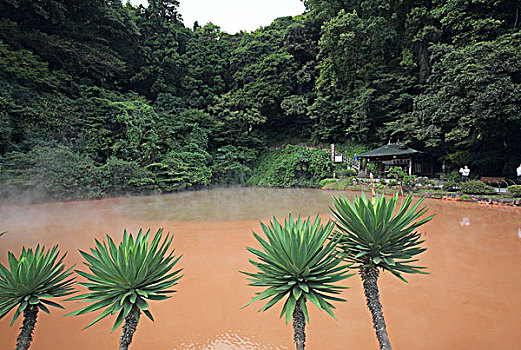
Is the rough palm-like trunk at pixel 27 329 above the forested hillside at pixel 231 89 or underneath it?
underneath

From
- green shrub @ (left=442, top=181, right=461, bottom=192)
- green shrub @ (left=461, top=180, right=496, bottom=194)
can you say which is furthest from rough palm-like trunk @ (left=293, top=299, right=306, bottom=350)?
green shrub @ (left=442, top=181, right=461, bottom=192)

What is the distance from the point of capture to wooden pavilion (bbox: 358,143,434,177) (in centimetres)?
1462

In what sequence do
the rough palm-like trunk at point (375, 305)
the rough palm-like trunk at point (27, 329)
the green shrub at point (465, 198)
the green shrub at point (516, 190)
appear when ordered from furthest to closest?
1. the green shrub at point (465, 198)
2. the green shrub at point (516, 190)
3. the rough palm-like trunk at point (375, 305)
4. the rough palm-like trunk at point (27, 329)

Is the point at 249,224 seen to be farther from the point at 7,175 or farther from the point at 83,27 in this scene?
the point at 83,27

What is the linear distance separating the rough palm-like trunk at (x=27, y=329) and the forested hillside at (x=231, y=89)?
36.3 ft

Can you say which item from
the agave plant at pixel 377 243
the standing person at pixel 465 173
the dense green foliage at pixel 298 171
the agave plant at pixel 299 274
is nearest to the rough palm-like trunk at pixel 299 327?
the agave plant at pixel 299 274

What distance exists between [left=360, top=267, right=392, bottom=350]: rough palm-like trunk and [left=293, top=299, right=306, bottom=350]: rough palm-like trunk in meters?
0.42

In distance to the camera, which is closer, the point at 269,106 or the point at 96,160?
the point at 96,160

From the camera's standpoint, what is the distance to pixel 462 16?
1312 centimetres

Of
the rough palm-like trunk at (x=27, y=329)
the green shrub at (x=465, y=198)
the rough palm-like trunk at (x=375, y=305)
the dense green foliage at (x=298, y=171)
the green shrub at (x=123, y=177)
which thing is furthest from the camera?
the dense green foliage at (x=298, y=171)

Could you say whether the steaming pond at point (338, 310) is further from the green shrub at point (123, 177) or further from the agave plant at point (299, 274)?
the green shrub at point (123, 177)

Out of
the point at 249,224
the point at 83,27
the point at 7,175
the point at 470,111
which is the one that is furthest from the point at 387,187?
the point at 83,27

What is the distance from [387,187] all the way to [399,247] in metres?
12.1

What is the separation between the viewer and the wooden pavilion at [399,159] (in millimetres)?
14617
